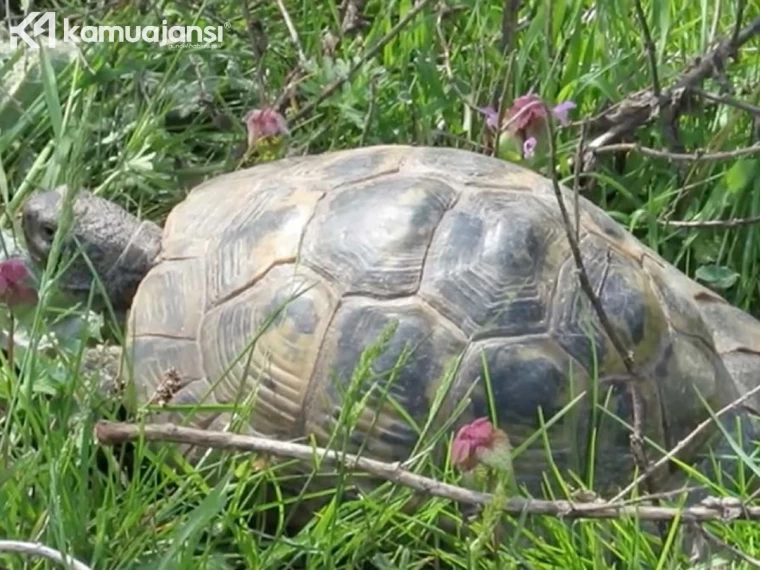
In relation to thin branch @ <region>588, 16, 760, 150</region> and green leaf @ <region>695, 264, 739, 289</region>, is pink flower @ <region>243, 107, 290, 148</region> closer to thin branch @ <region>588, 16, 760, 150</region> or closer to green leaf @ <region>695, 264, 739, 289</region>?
thin branch @ <region>588, 16, 760, 150</region>

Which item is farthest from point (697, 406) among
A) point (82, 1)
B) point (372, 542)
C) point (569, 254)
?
point (82, 1)

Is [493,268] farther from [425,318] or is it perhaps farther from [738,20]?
[738,20]

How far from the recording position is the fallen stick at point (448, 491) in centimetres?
173

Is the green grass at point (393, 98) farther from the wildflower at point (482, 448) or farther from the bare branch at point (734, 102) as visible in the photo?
the wildflower at point (482, 448)

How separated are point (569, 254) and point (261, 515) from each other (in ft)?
2.00

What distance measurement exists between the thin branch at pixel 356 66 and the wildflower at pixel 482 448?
1.33 meters

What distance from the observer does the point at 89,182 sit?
2879 mm

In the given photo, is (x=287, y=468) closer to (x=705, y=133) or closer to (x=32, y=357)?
(x=32, y=357)

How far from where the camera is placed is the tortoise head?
251 cm

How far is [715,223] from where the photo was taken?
107 inches

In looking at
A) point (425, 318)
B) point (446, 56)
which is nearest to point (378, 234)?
point (425, 318)

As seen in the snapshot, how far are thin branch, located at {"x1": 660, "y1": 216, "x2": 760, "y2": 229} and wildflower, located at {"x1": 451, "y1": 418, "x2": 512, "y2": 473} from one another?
1.16 meters

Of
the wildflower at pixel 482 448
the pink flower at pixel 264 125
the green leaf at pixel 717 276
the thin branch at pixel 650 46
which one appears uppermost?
the thin branch at pixel 650 46

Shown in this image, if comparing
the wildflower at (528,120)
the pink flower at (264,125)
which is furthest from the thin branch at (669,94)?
the pink flower at (264,125)
